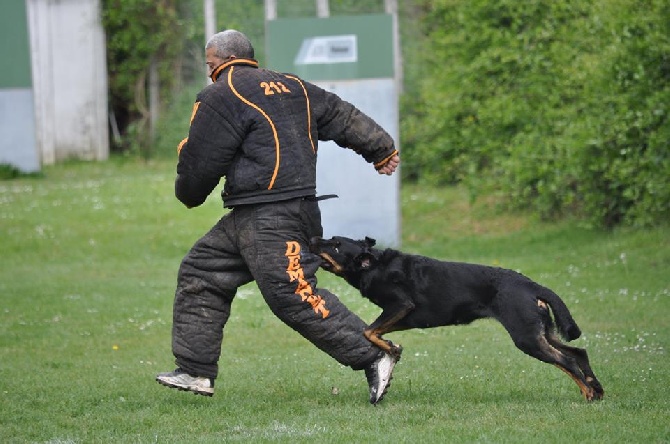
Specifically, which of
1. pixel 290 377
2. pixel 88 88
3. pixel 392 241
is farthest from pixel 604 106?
pixel 88 88

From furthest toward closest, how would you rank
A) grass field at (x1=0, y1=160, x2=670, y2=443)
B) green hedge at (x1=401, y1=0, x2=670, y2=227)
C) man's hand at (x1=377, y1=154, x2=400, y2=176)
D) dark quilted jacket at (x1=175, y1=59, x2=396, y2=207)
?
1. green hedge at (x1=401, y1=0, x2=670, y2=227)
2. man's hand at (x1=377, y1=154, x2=400, y2=176)
3. dark quilted jacket at (x1=175, y1=59, x2=396, y2=207)
4. grass field at (x1=0, y1=160, x2=670, y2=443)

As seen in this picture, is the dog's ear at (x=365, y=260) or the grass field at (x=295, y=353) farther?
the dog's ear at (x=365, y=260)

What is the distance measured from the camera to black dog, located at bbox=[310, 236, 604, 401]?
6.46m

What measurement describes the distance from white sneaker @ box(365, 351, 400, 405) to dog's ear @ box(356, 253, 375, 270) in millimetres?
529

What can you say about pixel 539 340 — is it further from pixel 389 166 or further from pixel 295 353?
pixel 295 353

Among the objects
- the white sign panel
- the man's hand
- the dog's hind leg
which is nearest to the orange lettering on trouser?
the man's hand

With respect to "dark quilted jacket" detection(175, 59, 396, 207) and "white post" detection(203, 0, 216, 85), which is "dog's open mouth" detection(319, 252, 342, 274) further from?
"white post" detection(203, 0, 216, 85)

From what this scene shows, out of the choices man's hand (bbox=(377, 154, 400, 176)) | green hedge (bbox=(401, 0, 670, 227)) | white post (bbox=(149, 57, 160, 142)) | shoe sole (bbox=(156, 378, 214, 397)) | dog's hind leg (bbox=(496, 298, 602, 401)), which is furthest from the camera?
white post (bbox=(149, 57, 160, 142))

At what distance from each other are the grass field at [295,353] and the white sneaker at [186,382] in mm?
116

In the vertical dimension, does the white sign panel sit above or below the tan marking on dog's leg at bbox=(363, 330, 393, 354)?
above

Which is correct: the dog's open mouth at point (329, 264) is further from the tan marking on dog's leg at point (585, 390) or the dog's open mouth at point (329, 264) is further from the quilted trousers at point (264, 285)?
the tan marking on dog's leg at point (585, 390)

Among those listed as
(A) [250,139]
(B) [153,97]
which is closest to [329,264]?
(A) [250,139]

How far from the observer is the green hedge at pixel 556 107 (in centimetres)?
1361

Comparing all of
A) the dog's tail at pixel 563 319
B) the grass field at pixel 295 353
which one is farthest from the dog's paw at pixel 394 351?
the dog's tail at pixel 563 319
